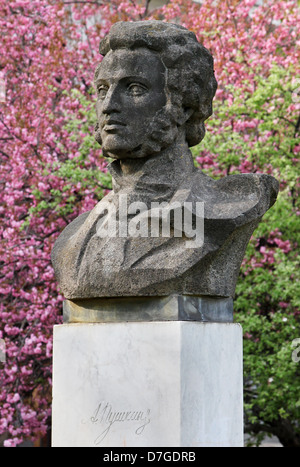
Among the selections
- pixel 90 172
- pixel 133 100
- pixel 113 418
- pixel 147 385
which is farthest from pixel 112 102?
pixel 90 172

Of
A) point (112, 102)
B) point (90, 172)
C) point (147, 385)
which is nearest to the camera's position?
point (147, 385)

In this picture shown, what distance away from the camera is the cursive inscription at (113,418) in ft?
13.7

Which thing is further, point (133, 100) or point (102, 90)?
point (102, 90)

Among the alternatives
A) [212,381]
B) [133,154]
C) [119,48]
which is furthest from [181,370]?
[119,48]

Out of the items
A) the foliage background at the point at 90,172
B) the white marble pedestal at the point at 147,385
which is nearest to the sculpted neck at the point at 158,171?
the white marble pedestal at the point at 147,385

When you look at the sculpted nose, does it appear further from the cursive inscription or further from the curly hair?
the cursive inscription

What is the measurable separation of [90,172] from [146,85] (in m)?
3.15

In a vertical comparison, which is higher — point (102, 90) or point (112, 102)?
point (102, 90)

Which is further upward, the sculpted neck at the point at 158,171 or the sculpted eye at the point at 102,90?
the sculpted eye at the point at 102,90

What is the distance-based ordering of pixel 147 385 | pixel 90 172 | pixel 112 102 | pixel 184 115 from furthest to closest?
1. pixel 90 172
2. pixel 184 115
3. pixel 112 102
4. pixel 147 385

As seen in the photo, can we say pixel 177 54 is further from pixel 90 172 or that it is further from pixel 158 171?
pixel 90 172

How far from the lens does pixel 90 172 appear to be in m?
7.54

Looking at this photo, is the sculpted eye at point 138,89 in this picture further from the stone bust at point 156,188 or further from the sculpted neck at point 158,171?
the sculpted neck at point 158,171

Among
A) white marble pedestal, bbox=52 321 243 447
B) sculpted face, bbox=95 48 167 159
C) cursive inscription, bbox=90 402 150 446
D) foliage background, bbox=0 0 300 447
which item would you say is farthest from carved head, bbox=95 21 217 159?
foliage background, bbox=0 0 300 447
